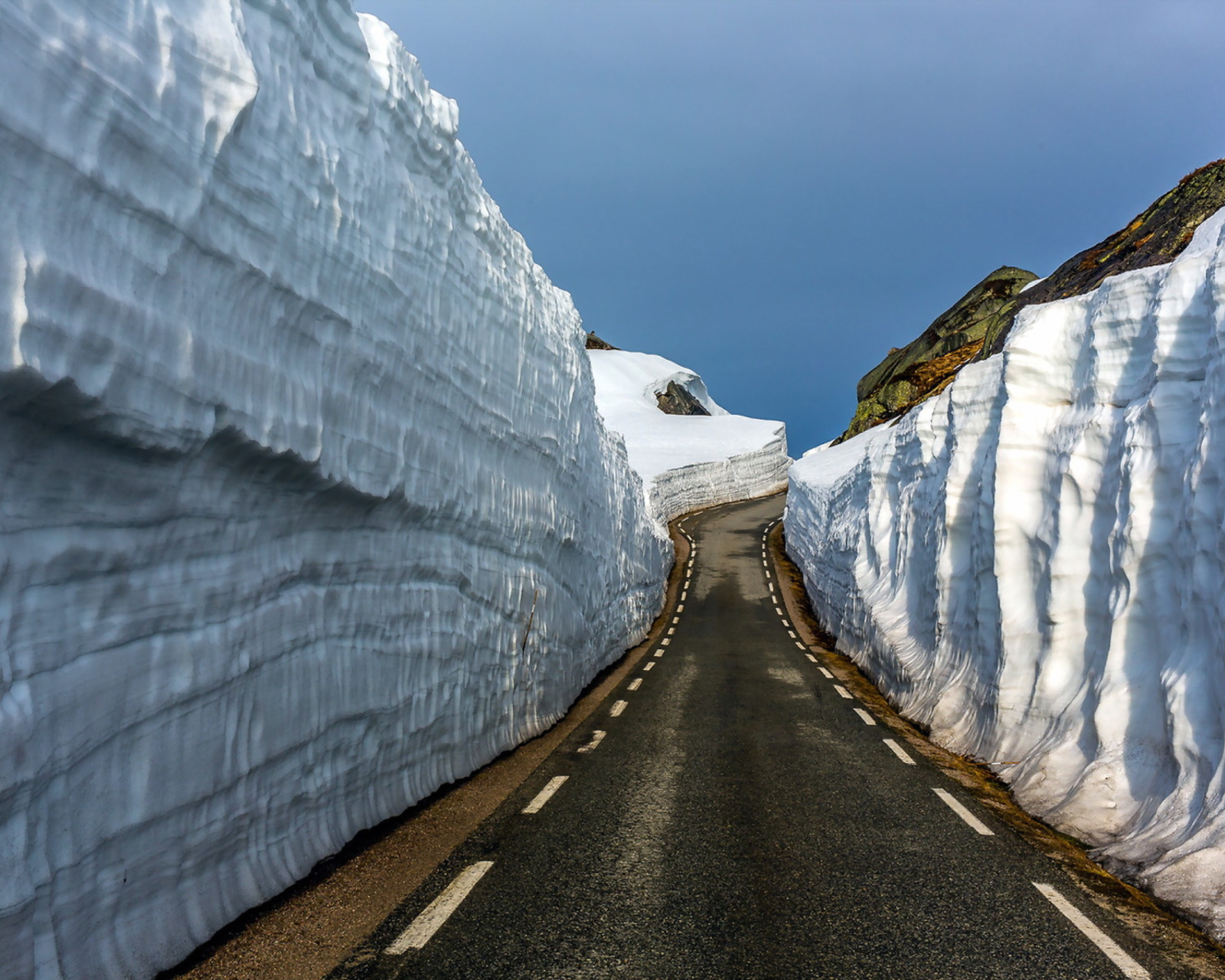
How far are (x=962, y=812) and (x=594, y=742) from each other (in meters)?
4.11

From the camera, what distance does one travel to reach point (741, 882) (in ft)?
16.9

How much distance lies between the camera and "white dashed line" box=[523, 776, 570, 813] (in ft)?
22.0

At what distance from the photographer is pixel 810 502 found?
104ft

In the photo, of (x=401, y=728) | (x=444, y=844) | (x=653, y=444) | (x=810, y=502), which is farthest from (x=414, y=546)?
(x=653, y=444)

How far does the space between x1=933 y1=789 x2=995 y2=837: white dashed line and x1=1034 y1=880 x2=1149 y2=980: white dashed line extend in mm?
1062

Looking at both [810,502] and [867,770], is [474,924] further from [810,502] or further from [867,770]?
[810,502]

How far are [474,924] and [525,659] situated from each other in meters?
5.41

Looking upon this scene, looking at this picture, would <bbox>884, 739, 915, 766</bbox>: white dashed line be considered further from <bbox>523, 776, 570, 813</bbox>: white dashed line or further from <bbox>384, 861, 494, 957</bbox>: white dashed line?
<bbox>384, 861, 494, 957</bbox>: white dashed line

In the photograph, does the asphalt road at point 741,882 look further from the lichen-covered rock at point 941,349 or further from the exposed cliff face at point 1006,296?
the lichen-covered rock at point 941,349

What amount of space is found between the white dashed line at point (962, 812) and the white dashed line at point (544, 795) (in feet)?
11.5

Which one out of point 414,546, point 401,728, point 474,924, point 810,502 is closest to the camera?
point 474,924

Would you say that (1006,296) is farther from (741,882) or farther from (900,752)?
(741,882)

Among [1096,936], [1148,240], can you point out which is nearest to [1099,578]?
[1096,936]

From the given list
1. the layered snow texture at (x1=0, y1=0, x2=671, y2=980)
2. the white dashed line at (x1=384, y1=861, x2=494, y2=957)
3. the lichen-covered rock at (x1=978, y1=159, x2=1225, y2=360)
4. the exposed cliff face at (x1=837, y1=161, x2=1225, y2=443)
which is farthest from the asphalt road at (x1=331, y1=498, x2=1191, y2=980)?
the lichen-covered rock at (x1=978, y1=159, x2=1225, y2=360)
